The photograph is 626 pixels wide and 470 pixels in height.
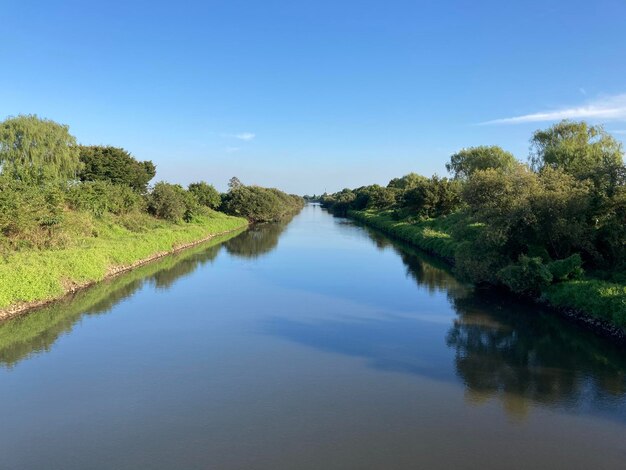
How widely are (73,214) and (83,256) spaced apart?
771 centimetres

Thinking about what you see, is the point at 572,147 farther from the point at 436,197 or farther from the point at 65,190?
the point at 65,190

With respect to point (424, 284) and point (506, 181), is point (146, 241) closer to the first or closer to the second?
point (424, 284)

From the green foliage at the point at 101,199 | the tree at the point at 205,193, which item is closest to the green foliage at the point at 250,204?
the tree at the point at 205,193

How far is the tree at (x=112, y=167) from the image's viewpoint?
49.2 metres

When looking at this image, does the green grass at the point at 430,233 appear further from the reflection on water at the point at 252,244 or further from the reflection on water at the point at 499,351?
the reflection on water at the point at 499,351

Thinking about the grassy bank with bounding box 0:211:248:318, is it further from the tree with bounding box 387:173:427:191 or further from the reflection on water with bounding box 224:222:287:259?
the tree with bounding box 387:173:427:191

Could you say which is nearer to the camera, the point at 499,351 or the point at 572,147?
the point at 499,351

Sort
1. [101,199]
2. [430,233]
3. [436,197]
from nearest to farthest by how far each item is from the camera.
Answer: [101,199], [430,233], [436,197]

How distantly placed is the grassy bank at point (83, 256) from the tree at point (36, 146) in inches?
301

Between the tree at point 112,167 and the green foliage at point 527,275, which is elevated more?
the tree at point 112,167

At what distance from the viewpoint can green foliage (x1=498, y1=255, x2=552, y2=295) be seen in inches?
786

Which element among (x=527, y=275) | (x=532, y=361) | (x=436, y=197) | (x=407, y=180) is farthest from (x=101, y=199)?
(x=407, y=180)

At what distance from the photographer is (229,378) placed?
1267cm

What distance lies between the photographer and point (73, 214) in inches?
1216
